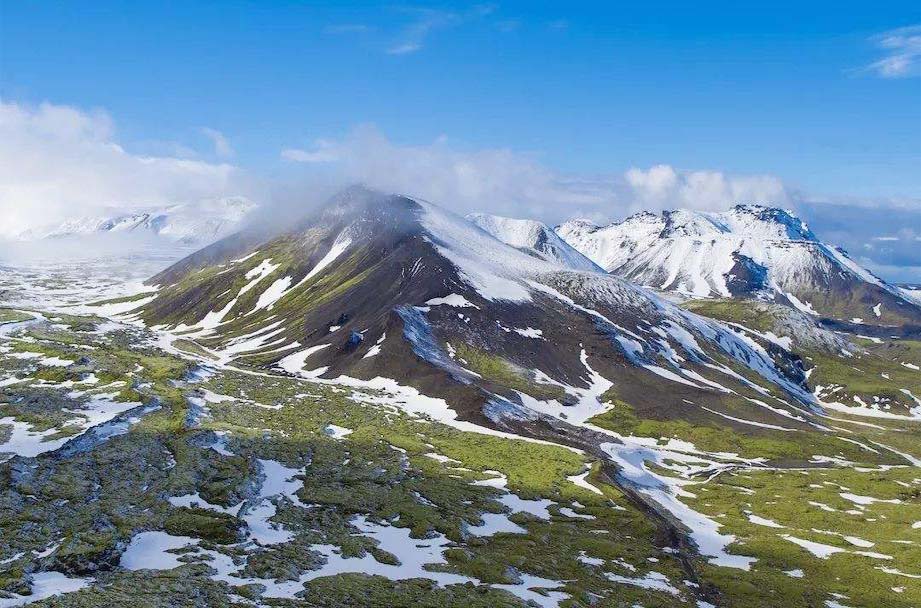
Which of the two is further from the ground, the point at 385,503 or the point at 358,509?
the point at 358,509

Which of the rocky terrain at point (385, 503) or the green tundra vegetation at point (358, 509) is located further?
the rocky terrain at point (385, 503)

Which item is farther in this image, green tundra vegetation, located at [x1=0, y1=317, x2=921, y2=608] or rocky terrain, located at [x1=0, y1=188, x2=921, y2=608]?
rocky terrain, located at [x1=0, y1=188, x2=921, y2=608]

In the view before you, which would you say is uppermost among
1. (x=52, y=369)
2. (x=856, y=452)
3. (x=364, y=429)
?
(x=52, y=369)

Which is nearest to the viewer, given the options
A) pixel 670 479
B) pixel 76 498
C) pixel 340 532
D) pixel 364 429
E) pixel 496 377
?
pixel 76 498

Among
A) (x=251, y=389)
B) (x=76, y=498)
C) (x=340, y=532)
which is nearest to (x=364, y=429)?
(x=251, y=389)

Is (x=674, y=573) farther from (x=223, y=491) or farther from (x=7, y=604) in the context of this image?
(x=7, y=604)

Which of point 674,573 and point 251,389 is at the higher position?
point 251,389

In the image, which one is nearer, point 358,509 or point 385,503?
point 358,509

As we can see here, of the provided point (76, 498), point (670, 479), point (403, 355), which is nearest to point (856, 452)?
point (670, 479)

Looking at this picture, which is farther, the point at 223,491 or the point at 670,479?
the point at 670,479

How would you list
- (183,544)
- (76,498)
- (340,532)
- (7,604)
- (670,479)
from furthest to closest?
1. (670,479)
2. (340,532)
3. (76,498)
4. (183,544)
5. (7,604)
